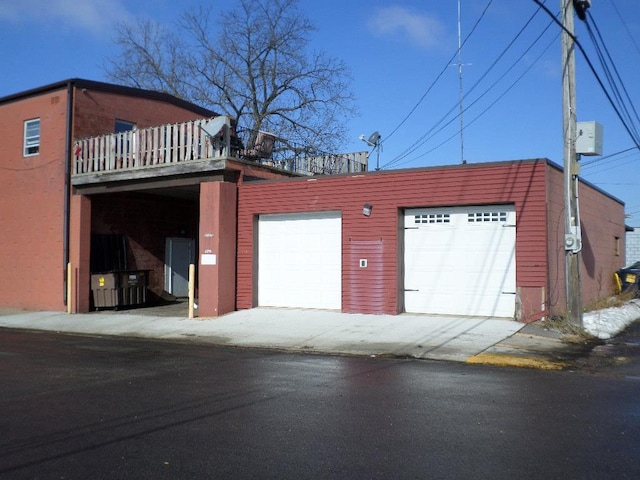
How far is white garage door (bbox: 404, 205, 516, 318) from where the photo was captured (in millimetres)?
14336

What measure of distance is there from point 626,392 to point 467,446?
3427mm

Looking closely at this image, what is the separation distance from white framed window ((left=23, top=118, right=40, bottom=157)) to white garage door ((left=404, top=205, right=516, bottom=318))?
12845 mm

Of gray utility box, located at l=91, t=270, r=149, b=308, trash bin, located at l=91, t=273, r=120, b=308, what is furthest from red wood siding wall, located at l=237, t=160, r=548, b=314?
trash bin, located at l=91, t=273, r=120, b=308

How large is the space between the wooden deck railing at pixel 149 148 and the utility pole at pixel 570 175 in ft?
27.7

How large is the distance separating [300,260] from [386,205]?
9.81 feet

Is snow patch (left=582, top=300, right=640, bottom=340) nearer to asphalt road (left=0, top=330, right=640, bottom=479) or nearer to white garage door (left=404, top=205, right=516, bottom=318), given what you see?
white garage door (left=404, top=205, right=516, bottom=318)

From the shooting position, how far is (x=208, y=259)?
662 inches

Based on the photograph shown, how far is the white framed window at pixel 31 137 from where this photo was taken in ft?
68.0

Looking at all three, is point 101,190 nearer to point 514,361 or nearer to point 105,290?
point 105,290

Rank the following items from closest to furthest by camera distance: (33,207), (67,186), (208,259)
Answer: (208,259), (67,186), (33,207)

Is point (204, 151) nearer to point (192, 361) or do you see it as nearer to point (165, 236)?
point (165, 236)

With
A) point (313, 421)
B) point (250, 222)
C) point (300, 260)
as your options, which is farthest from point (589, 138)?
point (313, 421)

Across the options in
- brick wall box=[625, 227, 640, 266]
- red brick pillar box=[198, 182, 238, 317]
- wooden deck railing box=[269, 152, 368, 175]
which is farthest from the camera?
brick wall box=[625, 227, 640, 266]

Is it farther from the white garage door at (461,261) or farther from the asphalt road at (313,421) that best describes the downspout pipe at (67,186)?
the white garage door at (461,261)
